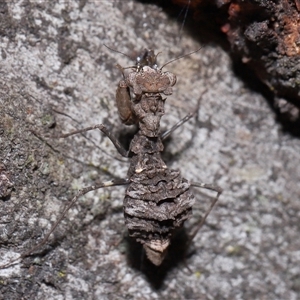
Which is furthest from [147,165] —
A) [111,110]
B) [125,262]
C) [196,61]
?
[196,61]

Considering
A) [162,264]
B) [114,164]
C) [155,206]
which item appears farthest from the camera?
[162,264]

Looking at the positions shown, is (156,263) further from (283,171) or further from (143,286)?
(283,171)

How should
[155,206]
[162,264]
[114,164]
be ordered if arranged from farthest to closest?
[162,264]
[114,164]
[155,206]

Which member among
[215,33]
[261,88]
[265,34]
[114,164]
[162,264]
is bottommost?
[162,264]

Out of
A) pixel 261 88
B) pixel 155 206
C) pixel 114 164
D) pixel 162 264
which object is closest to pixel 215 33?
pixel 261 88

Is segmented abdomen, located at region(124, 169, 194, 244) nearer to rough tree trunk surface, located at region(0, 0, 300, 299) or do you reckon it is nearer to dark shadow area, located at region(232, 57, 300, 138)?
rough tree trunk surface, located at region(0, 0, 300, 299)

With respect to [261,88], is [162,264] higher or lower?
lower

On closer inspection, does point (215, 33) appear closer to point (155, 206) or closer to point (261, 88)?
point (261, 88)

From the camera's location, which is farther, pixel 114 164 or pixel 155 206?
pixel 114 164
